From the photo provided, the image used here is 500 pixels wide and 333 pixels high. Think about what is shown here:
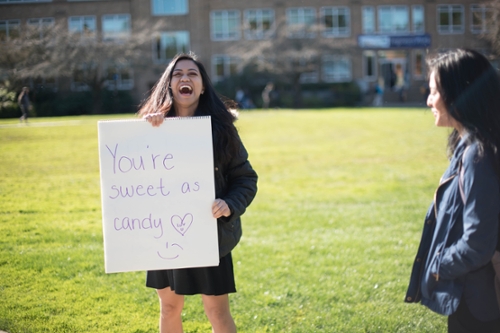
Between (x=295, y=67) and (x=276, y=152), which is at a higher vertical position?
(x=295, y=67)

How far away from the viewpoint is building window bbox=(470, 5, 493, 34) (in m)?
8.00

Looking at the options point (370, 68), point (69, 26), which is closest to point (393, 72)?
point (370, 68)

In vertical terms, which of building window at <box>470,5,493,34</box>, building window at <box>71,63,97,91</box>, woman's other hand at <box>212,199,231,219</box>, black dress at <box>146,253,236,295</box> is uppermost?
building window at <box>470,5,493,34</box>

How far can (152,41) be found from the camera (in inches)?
1133

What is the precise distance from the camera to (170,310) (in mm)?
3281

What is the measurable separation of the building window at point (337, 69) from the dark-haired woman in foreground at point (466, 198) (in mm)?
41737

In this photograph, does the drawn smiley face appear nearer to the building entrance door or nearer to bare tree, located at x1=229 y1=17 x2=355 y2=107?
the building entrance door

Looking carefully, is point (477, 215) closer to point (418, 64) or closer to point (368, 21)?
point (368, 21)

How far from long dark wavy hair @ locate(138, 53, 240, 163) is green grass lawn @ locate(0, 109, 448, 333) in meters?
1.89

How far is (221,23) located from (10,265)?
108 feet

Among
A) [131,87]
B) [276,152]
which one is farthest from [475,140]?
[131,87]

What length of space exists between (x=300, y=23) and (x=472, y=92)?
134ft

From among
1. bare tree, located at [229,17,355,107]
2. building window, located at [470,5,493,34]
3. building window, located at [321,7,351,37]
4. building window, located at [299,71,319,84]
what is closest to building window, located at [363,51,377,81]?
bare tree, located at [229,17,355,107]

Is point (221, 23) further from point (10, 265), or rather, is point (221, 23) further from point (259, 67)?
point (10, 265)
